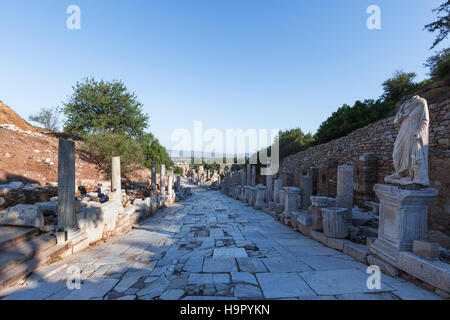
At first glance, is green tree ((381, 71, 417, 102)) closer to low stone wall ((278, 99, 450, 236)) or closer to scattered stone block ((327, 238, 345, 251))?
low stone wall ((278, 99, 450, 236))

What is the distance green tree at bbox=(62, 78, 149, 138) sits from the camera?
18.3 metres

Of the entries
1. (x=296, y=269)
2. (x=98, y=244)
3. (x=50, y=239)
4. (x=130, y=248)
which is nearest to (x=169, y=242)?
(x=130, y=248)

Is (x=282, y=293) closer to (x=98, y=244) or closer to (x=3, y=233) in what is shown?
(x=98, y=244)

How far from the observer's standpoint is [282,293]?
244cm

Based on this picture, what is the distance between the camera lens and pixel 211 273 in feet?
9.75

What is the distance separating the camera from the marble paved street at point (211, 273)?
2441 millimetres

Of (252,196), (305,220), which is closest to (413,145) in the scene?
(305,220)

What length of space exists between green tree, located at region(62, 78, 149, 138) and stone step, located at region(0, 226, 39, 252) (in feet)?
52.5

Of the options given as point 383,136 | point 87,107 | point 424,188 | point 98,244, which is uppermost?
point 87,107

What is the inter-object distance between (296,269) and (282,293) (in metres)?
0.76

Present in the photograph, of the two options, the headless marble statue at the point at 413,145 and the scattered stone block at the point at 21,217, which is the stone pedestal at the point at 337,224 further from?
the scattered stone block at the point at 21,217

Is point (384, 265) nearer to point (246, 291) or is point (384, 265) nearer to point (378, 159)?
point (246, 291)

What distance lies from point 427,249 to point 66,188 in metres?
6.04

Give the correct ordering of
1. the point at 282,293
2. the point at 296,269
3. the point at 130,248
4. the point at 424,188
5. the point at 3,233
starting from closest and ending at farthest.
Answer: the point at 282,293, the point at 424,188, the point at 296,269, the point at 3,233, the point at 130,248
